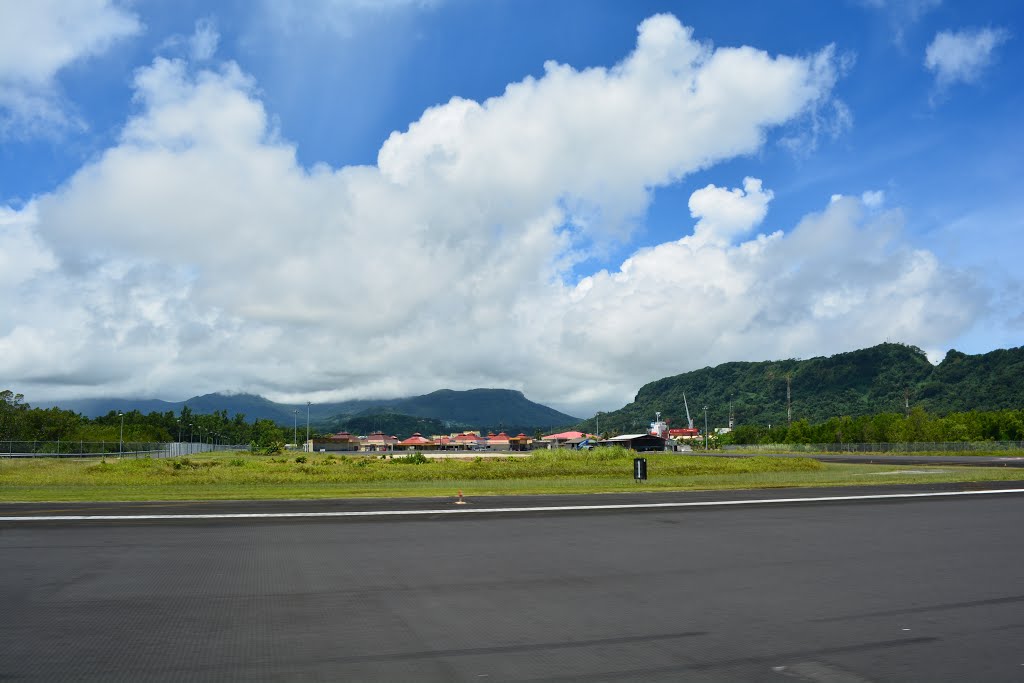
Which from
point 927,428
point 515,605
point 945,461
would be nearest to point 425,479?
point 515,605

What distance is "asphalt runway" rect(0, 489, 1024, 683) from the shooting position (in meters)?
6.47

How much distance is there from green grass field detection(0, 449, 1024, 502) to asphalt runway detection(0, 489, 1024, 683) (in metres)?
13.5

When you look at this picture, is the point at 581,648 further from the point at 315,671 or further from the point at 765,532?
the point at 765,532

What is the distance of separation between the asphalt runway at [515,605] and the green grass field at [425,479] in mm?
13544

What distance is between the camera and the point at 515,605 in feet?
28.7

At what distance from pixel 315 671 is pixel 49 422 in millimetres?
116924

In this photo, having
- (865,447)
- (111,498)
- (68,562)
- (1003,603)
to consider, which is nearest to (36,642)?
(68,562)

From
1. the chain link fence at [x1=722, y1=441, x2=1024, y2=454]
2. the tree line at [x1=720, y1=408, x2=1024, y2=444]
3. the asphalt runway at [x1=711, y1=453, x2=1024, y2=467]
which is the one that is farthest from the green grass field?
the tree line at [x1=720, y1=408, x2=1024, y2=444]

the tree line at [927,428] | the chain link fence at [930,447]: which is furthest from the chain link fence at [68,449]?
the tree line at [927,428]

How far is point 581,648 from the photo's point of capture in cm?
696

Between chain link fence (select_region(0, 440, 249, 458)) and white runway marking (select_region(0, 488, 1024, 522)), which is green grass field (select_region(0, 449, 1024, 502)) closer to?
white runway marking (select_region(0, 488, 1024, 522))

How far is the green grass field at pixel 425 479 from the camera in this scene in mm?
28750

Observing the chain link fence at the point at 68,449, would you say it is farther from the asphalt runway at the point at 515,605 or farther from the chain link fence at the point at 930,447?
the chain link fence at the point at 930,447

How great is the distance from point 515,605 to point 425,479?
36554 millimetres
